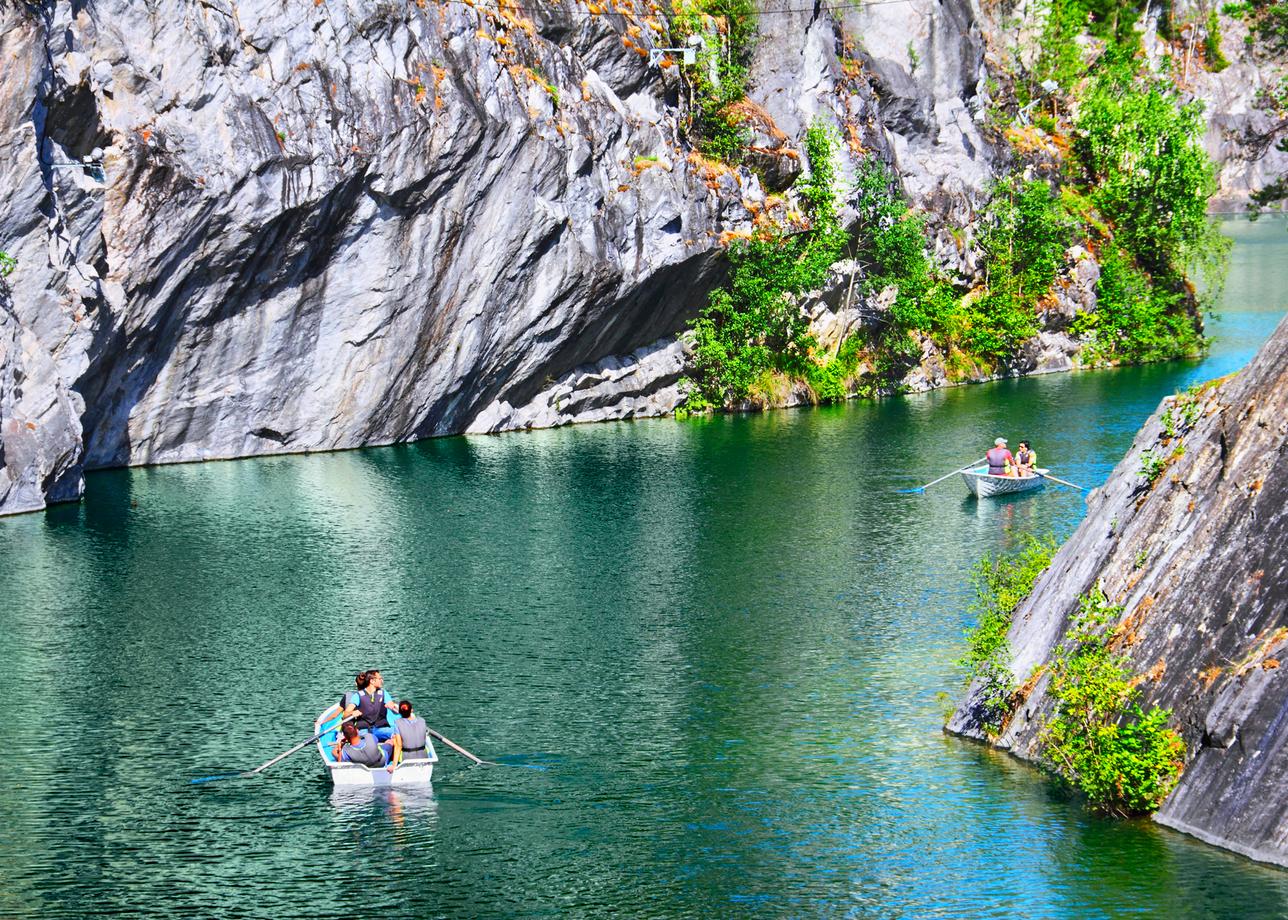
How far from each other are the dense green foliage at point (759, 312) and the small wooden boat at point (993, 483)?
22.7 meters

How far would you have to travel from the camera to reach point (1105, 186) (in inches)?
3428

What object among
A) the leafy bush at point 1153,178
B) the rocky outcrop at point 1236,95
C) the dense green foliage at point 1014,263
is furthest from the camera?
the rocky outcrop at point 1236,95

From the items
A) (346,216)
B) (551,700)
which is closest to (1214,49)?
(346,216)

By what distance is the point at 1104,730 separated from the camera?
2303 centimetres

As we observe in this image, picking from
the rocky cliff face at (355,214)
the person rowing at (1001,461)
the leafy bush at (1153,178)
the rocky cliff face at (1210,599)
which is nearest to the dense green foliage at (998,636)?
the rocky cliff face at (1210,599)

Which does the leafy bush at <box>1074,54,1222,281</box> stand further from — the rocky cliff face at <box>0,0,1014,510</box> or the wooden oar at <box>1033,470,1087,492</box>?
the wooden oar at <box>1033,470,1087,492</box>

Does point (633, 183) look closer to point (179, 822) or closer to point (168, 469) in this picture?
point (168, 469)

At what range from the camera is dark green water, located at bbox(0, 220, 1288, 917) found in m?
21.8

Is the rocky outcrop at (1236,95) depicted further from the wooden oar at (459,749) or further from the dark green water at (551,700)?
the wooden oar at (459,749)

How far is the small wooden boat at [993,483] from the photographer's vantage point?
162 feet

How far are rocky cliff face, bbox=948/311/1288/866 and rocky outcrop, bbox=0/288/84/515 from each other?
113 ft

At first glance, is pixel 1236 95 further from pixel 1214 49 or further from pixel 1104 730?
pixel 1104 730

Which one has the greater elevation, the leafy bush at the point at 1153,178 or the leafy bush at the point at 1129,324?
the leafy bush at the point at 1153,178

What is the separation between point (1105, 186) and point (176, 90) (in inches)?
2149
